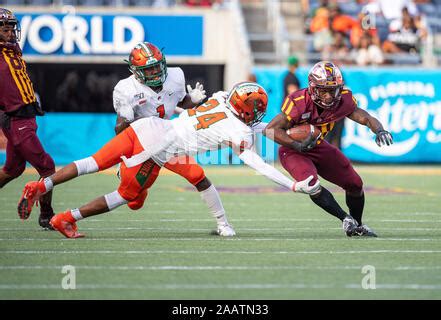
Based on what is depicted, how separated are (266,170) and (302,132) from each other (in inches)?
32.0

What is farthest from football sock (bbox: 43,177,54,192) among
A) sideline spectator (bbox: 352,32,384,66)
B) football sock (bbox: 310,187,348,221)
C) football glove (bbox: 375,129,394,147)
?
sideline spectator (bbox: 352,32,384,66)

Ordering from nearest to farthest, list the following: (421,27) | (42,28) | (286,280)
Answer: (286,280), (42,28), (421,27)

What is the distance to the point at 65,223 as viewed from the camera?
726 centimetres

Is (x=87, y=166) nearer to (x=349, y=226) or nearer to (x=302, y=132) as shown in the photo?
(x=302, y=132)

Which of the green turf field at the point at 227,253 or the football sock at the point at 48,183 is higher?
the football sock at the point at 48,183

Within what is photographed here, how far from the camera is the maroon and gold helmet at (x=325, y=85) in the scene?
747 centimetres

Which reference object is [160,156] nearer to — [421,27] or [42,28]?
[42,28]

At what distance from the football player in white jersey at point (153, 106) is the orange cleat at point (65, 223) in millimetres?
453

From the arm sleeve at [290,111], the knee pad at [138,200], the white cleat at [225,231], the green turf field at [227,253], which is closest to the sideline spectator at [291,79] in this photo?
the green turf field at [227,253]

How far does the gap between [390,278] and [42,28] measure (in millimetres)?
12241

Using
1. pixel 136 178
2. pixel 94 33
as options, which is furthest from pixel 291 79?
pixel 136 178

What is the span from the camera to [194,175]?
743cm

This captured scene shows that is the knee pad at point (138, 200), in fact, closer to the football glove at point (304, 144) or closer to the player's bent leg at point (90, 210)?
the player's bent leg at point (90, 210)

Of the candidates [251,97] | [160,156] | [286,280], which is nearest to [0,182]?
[160,156]
